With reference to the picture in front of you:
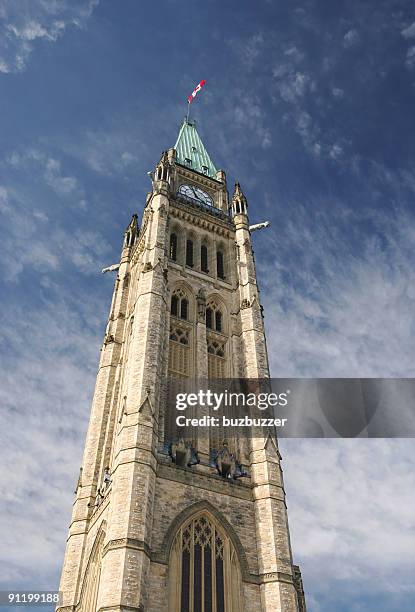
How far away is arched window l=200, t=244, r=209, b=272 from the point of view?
40.9 metres

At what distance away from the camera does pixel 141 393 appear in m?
27.0

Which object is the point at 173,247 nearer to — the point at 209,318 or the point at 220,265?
the point at 220,265

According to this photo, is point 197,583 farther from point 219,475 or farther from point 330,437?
point 330,437

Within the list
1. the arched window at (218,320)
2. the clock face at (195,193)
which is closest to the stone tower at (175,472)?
the arched window at (218,320)

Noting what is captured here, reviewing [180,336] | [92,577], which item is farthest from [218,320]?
[92,577]

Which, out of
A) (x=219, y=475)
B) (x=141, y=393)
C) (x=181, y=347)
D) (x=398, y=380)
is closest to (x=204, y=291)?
(x=181, y=347)

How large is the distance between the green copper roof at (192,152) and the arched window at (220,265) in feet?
49.8

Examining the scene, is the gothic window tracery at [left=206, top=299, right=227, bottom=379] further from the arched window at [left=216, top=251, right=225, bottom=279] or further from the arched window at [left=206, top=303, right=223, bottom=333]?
the arched window at [left=216, top=251, right=225, bottom=279]

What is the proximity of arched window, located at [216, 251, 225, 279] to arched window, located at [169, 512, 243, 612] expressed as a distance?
2064 cm

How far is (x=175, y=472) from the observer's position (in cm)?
2534

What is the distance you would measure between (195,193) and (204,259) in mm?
10885

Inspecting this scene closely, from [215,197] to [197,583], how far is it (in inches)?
1456

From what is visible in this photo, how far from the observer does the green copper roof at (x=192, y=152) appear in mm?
56103

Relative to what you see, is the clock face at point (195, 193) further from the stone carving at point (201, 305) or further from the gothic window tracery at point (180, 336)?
the gothic window tracery at point (180, 336)
